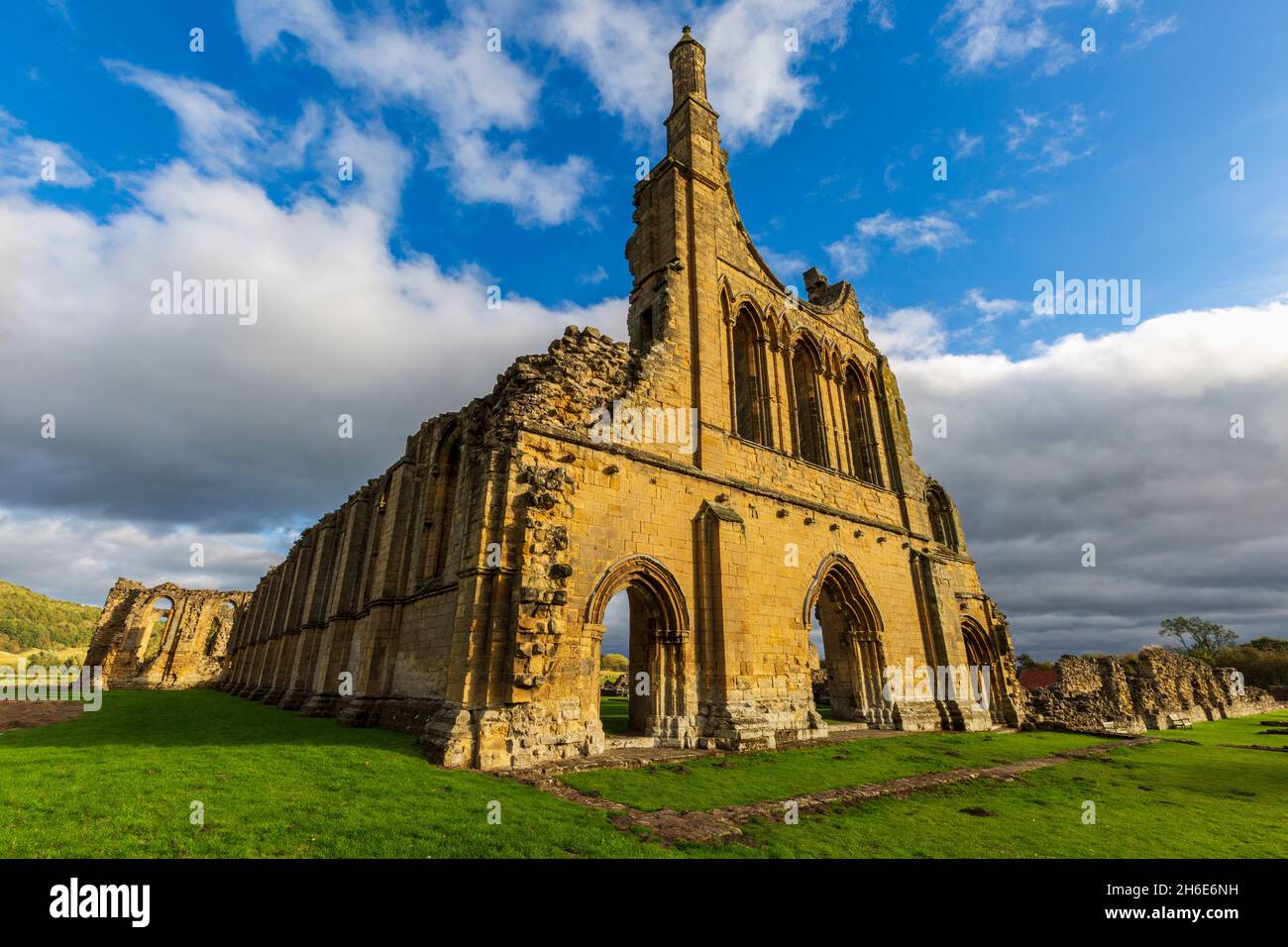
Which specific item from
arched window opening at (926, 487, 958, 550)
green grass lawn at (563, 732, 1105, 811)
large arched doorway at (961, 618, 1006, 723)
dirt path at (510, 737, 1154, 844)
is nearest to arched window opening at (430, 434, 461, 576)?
dirt path at (510, 737, 1154, 844)

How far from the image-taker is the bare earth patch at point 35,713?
14.4 metres

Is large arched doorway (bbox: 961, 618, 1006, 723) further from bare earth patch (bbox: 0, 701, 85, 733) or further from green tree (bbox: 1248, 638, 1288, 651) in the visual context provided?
green tree (bbox: 1248, 638, 1288, 651)

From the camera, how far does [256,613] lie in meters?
35.1

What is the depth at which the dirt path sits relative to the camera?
6266 mm

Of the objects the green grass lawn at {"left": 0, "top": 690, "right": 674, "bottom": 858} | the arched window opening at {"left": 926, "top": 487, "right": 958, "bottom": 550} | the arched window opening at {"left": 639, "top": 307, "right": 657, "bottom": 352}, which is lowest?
the green grass lawn at {"left": 0, "top": 690, "right": 674, "bottom": 858}

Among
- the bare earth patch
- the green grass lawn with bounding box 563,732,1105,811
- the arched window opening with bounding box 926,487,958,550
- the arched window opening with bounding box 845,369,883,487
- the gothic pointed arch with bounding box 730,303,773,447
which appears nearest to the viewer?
the green grass lawn with bounding box 563,732,1105,811

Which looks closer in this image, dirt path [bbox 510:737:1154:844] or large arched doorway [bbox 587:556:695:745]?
dirt path [bbox 510:737:1154:844]

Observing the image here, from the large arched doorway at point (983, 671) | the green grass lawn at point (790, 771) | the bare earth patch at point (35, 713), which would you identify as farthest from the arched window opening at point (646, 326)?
the bare earth patch at point (35, 713)

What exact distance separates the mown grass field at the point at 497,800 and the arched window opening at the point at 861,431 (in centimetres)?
1062

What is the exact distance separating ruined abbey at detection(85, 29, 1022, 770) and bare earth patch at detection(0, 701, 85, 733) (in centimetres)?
592

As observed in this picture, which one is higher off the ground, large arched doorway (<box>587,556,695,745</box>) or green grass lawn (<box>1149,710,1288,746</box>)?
large arched doorway (<box>587,556,695,745</box>)

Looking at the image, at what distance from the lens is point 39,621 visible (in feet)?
263

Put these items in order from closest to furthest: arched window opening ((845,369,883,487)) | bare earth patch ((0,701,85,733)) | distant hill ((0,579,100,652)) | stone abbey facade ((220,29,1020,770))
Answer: stone abbey facade ((220,29,1020,770)) < bare earth patch ((0,701,85,733)) < arched window opening ((845,369,883,487)) < distant hill ((0,579,100,652))
